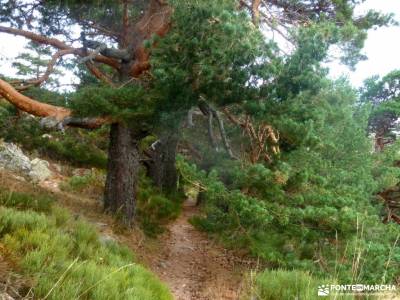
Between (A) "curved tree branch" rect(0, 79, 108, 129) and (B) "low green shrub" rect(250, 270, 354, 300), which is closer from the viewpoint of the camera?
(B) "low green shrub" rect(250, 270, 354, 300)

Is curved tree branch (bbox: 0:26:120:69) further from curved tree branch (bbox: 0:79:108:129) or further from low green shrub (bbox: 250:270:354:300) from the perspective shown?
low green shrub (bbox: 250:270:354:300)

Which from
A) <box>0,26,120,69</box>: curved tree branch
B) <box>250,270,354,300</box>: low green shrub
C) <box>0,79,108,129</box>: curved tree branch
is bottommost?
<box>250,270,354,300</box>: low green shrub

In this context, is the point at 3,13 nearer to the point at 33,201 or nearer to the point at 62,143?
the point at 33,201

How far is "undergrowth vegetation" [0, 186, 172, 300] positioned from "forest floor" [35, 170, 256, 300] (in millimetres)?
1311

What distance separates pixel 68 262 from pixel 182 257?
16.9ft

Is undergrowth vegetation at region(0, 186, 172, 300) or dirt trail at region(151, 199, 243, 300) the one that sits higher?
undergrowth vegetation at region(0, 186, 172, 300)

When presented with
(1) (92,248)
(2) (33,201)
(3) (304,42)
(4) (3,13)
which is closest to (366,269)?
(3) (304,42)

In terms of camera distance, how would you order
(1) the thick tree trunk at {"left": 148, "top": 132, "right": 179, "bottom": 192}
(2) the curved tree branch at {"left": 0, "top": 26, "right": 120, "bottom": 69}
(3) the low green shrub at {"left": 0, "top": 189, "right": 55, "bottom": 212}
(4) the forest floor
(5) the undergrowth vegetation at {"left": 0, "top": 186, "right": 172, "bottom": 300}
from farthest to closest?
1. (1) the thick tree trunk at {"left": 148, "top": 132, "right": 179, "bottom": 192}
2. (2) the curved tree branch at {"left": 0, "top": 26, "right": 120, "bottom": 69}
3. (4) the forest floor
4. (3) the low green shrub at {"left": 0, "top": 189, "right": 55, "bottom": 212}
5. (5) the undergrowth vegetation at {"left": 0, "top": 186, "right": 172, "bottom": 300}

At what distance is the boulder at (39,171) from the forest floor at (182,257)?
36 centimetres

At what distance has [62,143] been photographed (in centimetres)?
1391

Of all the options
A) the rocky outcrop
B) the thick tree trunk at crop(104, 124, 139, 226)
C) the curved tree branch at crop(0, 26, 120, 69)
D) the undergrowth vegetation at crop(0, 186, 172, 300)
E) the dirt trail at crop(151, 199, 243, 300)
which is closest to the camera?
the undergrowth vegetation at crop(0, 186, 172, 300)

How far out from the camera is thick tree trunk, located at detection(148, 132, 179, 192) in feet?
47.7

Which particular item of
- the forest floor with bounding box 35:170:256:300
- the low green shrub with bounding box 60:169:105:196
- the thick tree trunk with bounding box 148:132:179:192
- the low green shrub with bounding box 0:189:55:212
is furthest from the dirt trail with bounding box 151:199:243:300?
the thick tree trunk with bounding box 148:132:179:192

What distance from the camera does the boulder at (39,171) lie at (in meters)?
11.2
